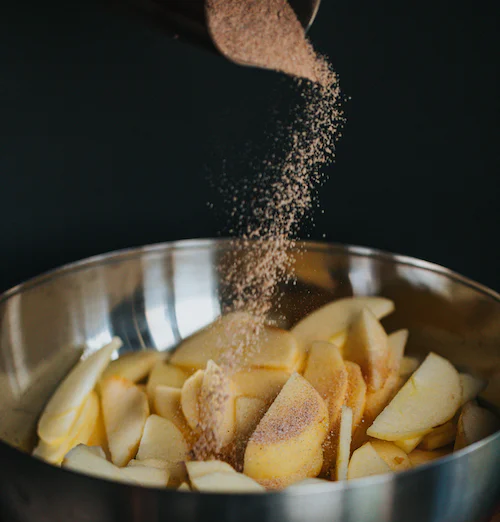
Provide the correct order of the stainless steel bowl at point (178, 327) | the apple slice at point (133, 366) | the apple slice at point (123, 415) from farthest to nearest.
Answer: the apple slice at point (133, 366), the apple slice at point (123, 415), the stainless steel bowl at point (178, 327)

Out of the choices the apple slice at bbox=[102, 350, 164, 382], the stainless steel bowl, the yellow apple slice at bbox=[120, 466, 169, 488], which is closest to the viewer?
the stainless steel bowl

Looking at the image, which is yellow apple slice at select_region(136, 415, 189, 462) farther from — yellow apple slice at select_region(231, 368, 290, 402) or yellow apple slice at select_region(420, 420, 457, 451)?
yellow apple slice at select_region(420, 420, 457, 451)

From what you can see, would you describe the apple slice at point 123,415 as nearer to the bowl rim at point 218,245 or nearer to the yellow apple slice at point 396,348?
the bowl rim at point 218,245

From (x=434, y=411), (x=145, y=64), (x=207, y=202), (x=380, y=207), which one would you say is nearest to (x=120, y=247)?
(x=207, y=202)

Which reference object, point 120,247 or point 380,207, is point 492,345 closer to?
point 380,207

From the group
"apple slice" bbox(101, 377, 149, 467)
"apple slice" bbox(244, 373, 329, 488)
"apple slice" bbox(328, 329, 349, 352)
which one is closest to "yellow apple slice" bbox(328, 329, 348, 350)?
"apple slice" bbox(328, 329, 349, 352)

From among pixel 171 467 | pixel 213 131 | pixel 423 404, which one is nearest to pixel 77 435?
pixel 171 467

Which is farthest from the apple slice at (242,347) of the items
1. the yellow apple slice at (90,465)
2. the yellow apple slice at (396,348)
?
the yellow apple slice at (90,465)
